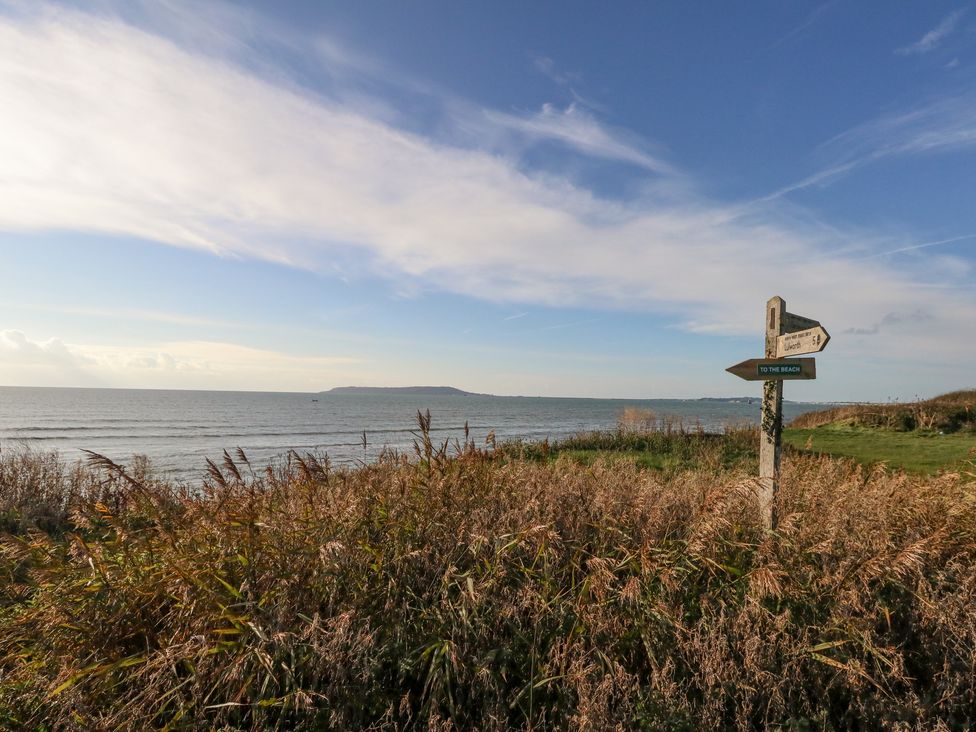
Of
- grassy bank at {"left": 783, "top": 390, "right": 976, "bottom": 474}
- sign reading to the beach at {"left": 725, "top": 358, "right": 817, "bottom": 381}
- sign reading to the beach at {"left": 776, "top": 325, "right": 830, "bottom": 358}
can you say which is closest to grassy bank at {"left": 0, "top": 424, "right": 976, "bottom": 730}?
sign reading to the beach at {"left": 725, "top": 358, "right": 817, "bottom": 381}

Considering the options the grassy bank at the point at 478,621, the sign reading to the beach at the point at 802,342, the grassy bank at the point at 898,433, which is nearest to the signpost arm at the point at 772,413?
the sign reading to the beach at the point at 802,342

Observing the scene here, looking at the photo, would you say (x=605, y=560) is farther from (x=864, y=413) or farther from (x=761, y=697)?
(x=864, y=413)

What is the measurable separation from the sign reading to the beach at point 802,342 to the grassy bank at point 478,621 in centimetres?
165

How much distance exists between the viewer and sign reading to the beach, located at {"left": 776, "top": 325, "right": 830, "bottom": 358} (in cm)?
516

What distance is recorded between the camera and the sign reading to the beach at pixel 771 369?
18.2 feet

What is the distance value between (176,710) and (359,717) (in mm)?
1088

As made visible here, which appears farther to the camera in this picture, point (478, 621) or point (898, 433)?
point (898, 433)

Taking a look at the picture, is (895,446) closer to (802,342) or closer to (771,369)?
(771,369)

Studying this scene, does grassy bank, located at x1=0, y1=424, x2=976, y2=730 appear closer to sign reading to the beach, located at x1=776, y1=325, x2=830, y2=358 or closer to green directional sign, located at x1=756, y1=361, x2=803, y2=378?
green directional sign, located at x1=756, y1=361, x2=803, y2=378

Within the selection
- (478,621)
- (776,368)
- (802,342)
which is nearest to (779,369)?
(776,368)

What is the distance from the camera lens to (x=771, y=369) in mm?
5680

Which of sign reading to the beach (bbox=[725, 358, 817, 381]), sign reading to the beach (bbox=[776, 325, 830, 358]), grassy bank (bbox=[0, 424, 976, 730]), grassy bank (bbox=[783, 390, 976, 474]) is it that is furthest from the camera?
grassy bank (bbox=[783, 390, 976, 474])

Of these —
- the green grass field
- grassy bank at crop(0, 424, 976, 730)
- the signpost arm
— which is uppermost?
the signpost arm

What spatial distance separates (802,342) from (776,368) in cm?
39
